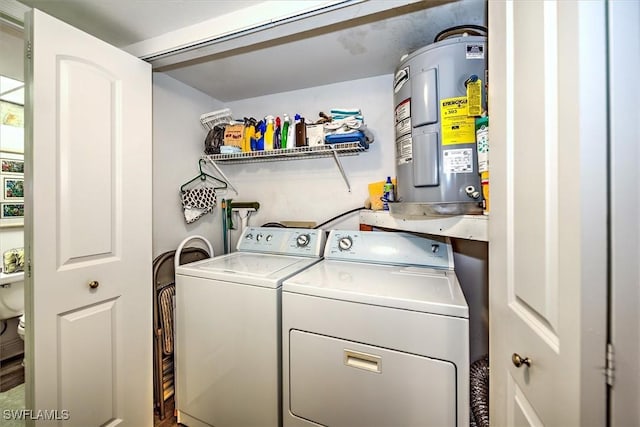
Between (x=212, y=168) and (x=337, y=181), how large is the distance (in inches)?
46.5

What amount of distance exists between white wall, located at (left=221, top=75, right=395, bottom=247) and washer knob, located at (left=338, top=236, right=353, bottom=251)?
34 centimetres

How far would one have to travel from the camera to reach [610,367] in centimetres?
47

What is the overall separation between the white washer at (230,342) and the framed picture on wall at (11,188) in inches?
77.5

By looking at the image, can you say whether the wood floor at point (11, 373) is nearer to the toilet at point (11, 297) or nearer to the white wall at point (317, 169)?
the toilet at point (11, 297)

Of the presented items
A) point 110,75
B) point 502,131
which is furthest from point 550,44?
point 110,75

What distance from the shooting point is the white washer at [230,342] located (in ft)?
4.38

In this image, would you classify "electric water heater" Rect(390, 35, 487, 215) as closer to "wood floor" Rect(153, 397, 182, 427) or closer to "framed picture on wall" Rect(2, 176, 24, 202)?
"wood floor" Rect(153, 397, 182, 427)

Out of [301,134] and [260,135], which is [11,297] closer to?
[260,135]

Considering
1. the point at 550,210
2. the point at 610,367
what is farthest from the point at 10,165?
the point at 610,367

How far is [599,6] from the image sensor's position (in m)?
0.47

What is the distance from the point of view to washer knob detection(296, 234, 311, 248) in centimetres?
192

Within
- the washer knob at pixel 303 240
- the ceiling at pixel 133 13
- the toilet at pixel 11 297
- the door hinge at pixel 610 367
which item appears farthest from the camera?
the toilet at pixel 11 297

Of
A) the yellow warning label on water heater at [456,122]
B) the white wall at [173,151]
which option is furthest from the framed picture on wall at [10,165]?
the yellow warning label on water heater at [456,122]

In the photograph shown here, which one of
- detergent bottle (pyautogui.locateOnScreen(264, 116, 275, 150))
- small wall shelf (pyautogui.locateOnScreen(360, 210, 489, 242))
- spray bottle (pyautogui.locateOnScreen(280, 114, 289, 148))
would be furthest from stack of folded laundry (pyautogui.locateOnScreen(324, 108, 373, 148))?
small wall shelf (pyautogui.locateOnScreen(360, 210, 489, 242))
